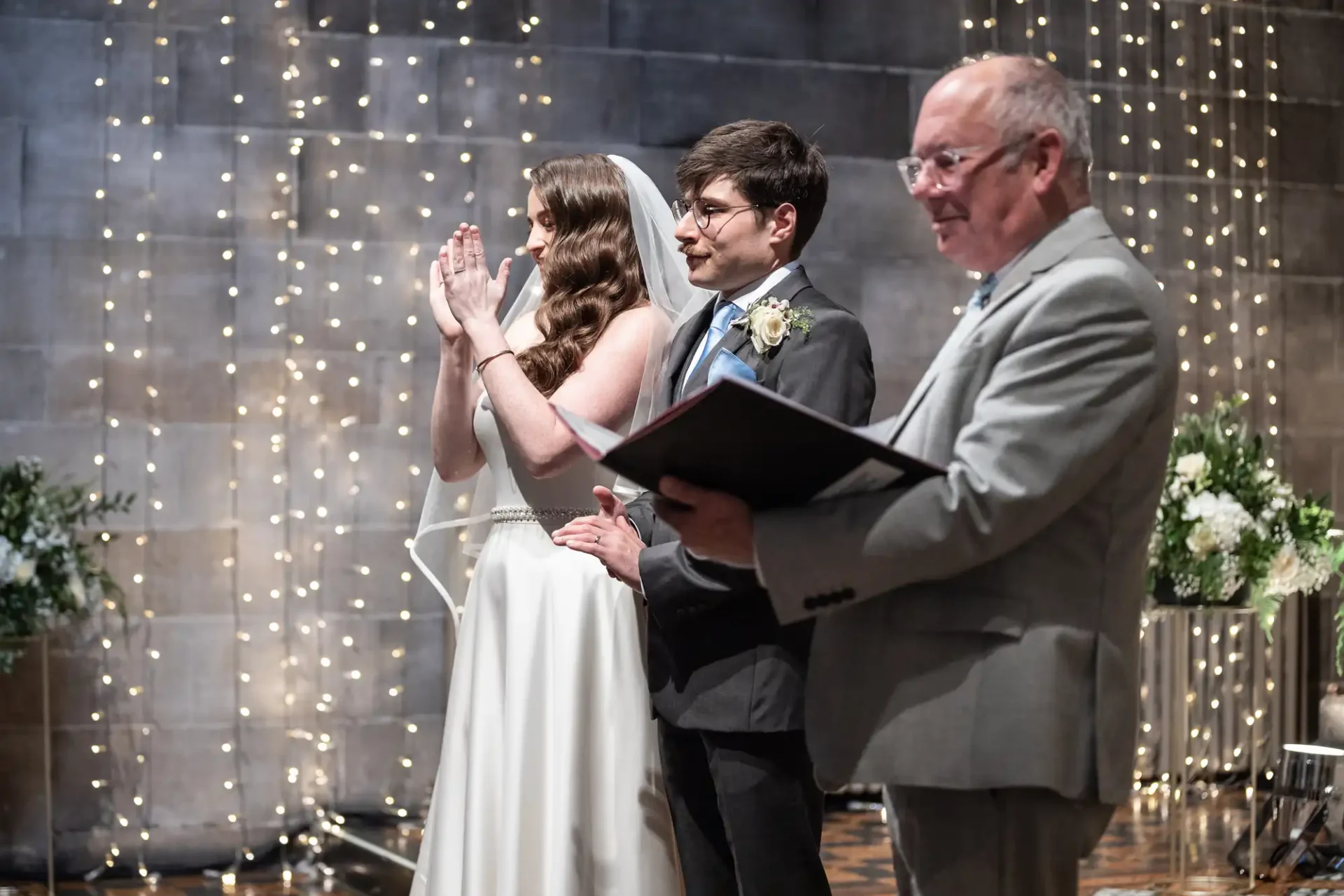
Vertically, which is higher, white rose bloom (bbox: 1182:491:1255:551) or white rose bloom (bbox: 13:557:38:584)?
white rose bloom (bbox: 1182:491:1255:551)

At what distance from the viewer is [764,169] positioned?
2.74 meters

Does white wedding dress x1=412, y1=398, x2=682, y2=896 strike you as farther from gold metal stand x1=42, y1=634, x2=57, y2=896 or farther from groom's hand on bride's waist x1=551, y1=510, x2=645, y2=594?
gold metal stand x1=42, y1=634, x2=57, y2=896

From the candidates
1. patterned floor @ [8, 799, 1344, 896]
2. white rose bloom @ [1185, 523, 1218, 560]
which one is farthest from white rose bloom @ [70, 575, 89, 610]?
white rose bloom @ [1185, 523, 1218, 560]

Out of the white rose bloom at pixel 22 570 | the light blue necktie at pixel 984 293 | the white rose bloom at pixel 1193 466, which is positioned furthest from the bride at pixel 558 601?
the white rose bloom at pixel 1193 466

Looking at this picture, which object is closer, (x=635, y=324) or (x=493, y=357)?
(x=493, y=357)

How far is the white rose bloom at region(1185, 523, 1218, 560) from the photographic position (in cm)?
470

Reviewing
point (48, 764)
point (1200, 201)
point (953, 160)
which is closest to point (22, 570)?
point (48, 764)

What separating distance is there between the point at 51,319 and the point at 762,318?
139 inches

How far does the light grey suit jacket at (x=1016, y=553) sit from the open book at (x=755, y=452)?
3 cm

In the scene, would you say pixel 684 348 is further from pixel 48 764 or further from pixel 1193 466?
pixel 48 764

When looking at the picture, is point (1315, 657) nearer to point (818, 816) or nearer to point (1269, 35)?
point (1269, 35)

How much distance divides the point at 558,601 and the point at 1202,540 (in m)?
2.31

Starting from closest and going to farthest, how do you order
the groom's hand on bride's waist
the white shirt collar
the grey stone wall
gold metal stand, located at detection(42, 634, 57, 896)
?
the groom's hand on bride's waist
the white shirt collar
gold metal stand, located at detection(42, 634, 57, 896)
the grey stone wall

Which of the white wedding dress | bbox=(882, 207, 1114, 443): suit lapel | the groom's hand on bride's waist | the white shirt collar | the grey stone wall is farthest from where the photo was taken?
the grey stone wall
